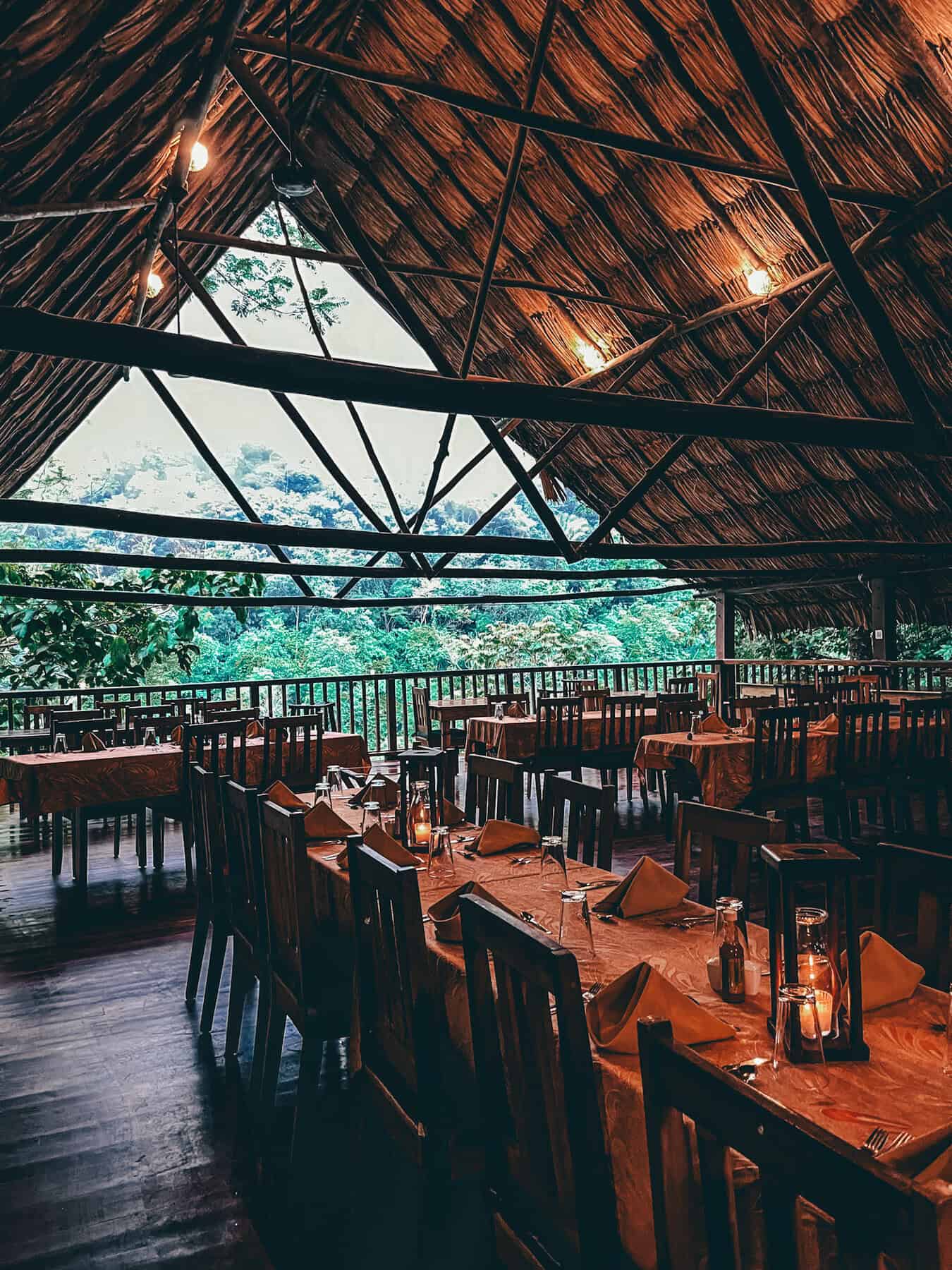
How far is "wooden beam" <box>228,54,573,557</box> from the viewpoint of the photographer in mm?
5137

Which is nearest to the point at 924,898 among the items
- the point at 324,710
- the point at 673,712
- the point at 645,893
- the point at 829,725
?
the point at 645,893

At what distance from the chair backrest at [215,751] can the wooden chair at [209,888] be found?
123 cm

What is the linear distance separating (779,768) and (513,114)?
167 inches

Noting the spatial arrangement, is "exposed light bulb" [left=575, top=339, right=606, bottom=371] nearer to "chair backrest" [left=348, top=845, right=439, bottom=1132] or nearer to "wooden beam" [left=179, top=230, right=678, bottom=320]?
"wooden beam" [left=179, top=230, right=678, bottom=320]

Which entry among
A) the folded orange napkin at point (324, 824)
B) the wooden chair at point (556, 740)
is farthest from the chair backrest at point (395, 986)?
the wooden chair at point (556, 740)

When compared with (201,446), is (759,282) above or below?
above

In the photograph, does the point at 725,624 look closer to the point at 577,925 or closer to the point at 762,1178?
the point at 577,925

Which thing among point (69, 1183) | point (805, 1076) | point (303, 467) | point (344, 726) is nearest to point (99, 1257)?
point (69, 1183)

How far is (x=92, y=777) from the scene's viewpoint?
5.48 metres

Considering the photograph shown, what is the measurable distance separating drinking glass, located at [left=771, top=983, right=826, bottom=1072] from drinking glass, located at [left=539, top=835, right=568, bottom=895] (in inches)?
40.4

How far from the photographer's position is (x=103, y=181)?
4.71 meters

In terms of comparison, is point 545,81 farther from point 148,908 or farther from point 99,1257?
point 99,1257

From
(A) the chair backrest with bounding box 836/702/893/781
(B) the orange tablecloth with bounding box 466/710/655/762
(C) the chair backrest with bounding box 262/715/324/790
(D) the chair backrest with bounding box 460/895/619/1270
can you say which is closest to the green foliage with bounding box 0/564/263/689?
(B) the orange tablecloth with bounding box 466/710/655/762

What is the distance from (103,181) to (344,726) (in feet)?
42.8
